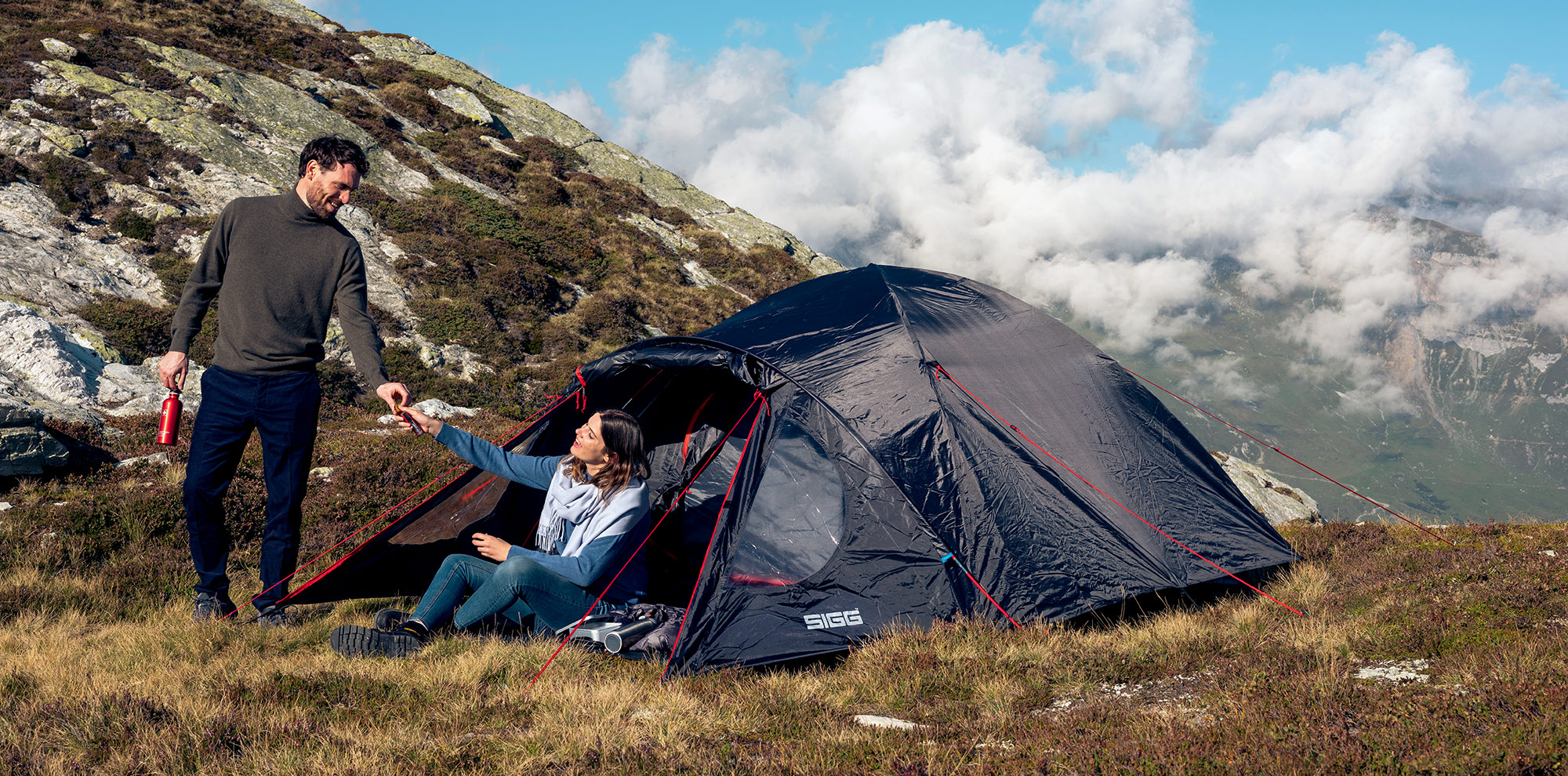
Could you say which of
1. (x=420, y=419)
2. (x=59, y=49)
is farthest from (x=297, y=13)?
(x=420, y=419)

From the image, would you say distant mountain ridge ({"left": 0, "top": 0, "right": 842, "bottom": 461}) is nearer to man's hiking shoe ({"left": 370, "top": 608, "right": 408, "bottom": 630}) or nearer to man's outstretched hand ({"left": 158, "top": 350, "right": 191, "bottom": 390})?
man's outstretched hand ({"left": 158, "top": 350, "right": 191, "bottom": 390})

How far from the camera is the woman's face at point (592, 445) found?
5.34 metres

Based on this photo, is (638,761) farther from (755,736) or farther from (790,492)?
(790,492)

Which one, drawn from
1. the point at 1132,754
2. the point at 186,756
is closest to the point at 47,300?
the point at 186,756

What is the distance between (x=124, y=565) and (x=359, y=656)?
350 cm

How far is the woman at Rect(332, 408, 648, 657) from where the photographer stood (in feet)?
16.7

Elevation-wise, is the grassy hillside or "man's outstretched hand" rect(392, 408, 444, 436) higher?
"man's outstretched hand" rect(392, 408, 444, 436)

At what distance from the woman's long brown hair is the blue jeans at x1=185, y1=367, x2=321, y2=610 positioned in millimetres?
1755

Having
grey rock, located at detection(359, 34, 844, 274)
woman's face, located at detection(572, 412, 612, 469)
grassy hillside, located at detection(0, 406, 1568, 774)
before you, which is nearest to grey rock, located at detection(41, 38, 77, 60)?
grey rock, located at detection(359, 34, 844, 274)

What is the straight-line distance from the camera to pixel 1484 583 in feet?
19.9

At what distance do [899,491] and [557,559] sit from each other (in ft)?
7.46

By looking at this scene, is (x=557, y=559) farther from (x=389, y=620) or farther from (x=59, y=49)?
(x=59, y=49)

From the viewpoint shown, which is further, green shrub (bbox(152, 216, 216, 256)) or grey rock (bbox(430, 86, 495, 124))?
grey rock (bbox(430, 86, 495, 124))

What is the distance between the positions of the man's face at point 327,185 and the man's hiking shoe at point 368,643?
2577mm
